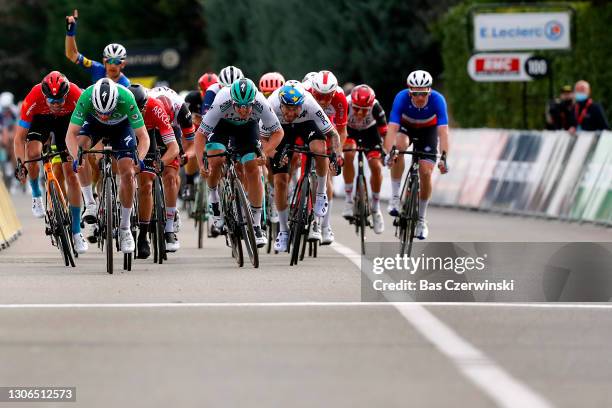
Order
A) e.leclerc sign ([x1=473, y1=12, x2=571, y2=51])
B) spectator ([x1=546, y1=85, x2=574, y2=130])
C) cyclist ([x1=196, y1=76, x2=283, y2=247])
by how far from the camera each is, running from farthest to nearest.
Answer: e.leclerc sign ([x1=473, y1=12, x2=571, y2=51]) → spectator ([x1=546, y1=85, x2=574, y2=130]) → cyclist ([x1=196, y1=76, x2=283, y2=247])

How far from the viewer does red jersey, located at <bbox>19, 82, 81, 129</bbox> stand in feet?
57.3

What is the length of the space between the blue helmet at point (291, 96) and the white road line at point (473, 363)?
15.1ft

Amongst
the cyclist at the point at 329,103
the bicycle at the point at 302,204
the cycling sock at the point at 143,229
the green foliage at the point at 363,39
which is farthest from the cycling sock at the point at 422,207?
the green foliage at the point at 363,39

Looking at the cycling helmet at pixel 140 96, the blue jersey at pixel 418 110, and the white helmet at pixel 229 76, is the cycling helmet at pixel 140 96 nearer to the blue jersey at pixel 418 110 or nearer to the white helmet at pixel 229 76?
the white helmet at pixel 229 76

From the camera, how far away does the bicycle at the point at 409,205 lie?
59.9 feet

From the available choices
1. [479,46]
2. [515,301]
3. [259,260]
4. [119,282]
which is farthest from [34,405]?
[479,46]

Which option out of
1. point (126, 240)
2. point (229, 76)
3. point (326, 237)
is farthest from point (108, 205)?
point (229, 76)

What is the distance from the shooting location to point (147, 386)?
908cm

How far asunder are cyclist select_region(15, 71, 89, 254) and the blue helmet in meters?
1.83

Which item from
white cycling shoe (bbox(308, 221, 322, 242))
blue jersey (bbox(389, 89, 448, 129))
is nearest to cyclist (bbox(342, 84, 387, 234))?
blue jersey (bbox(389, 89, 448, 129))

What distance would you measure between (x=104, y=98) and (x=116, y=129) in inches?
19.7

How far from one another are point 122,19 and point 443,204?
56234 millimetres

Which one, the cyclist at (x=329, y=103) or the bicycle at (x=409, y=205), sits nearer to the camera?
the bicycle at (x=409, y=205)

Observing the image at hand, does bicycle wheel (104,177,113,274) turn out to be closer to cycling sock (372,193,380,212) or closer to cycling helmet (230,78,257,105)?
cycling helmet (230,78,257,105)
